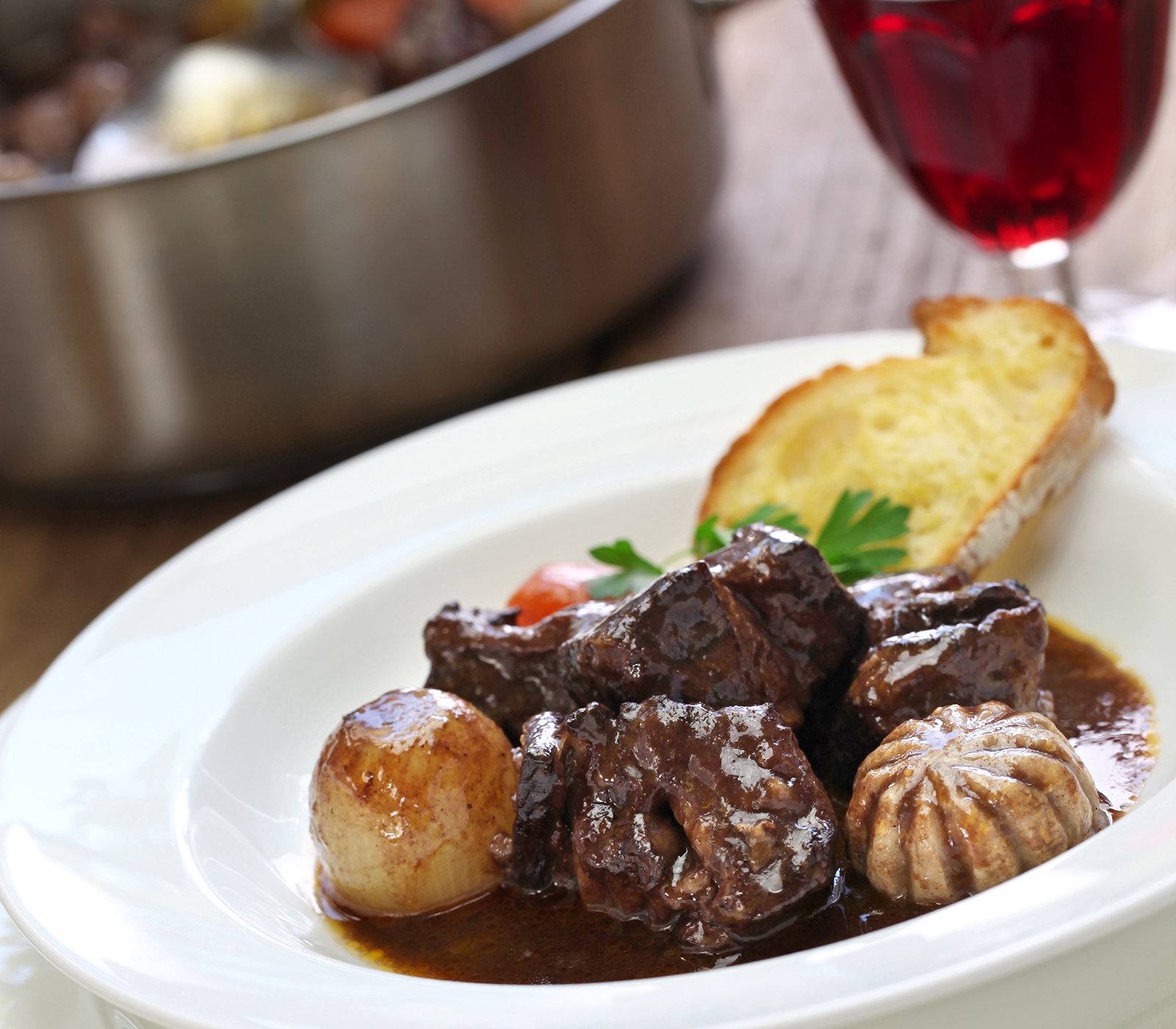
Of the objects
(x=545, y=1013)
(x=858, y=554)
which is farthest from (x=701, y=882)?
(x=858, y=554)

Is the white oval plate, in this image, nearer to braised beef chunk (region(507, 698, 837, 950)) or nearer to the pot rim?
braised beef chunk (region(507, 698, 837, 950))

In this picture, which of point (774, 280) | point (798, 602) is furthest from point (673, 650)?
point (774, 280)

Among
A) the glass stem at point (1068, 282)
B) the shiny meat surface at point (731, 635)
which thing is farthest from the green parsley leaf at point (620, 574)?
the glass stem at point (1068, 282)

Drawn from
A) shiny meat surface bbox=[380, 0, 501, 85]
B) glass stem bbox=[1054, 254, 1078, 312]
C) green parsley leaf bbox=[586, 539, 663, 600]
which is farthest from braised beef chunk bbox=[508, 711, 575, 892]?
shiny meat surface bbox=[380, 0, 501, 85]

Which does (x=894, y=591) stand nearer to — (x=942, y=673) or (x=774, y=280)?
(x=942, y=673)

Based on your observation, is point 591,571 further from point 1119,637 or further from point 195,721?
point 1119,637

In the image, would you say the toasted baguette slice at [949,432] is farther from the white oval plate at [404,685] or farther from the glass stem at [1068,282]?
the glass stem at [1068,282]
